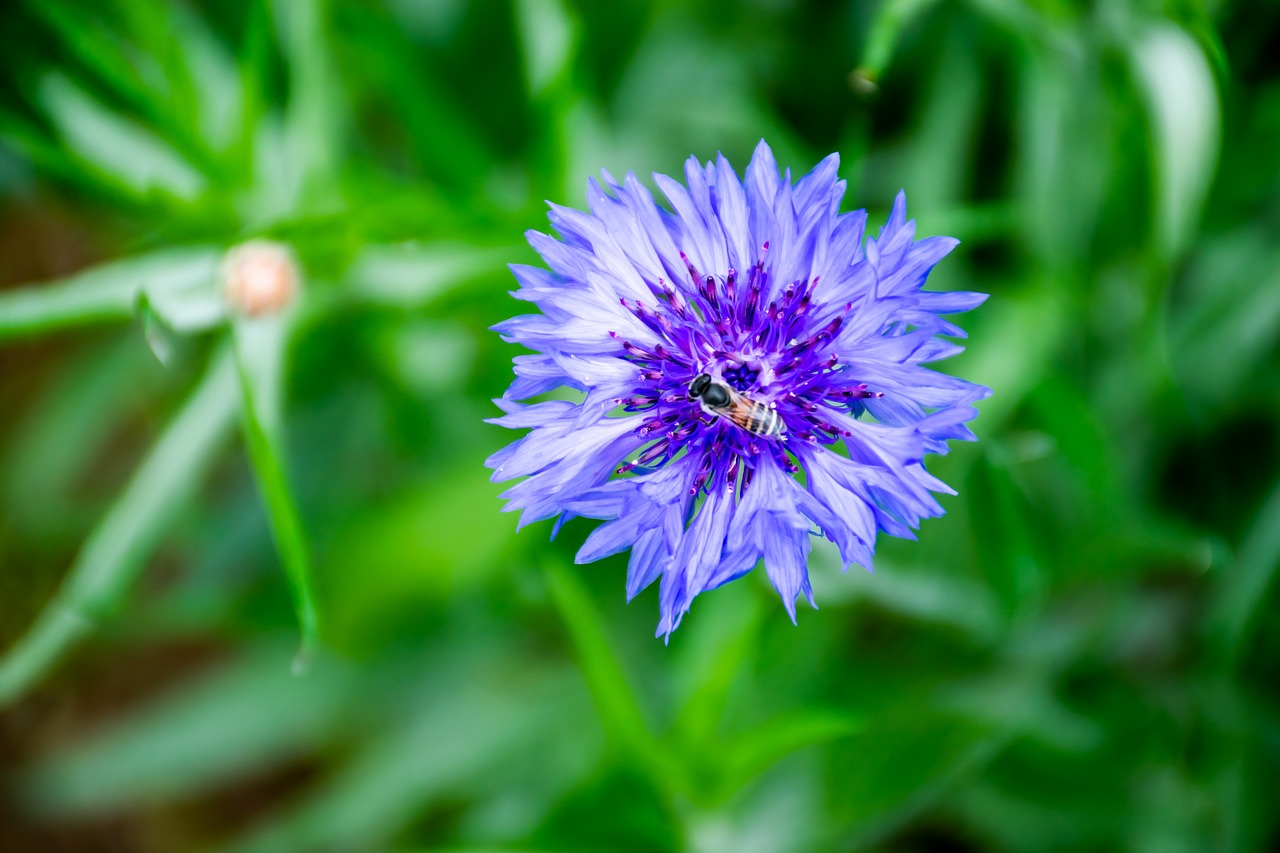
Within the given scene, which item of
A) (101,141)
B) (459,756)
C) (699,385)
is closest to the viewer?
(699,385)

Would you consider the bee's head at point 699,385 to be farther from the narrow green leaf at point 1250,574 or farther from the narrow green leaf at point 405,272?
the narrow green leaf at point 1250,574

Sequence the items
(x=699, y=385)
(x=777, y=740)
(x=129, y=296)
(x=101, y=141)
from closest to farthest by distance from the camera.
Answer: (x=699, y=385) < (x=777, y=740) < (x=129, y=296) < (x=101, y=141)

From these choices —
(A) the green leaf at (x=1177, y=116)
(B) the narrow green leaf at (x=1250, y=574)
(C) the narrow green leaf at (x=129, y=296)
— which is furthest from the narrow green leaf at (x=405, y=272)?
(B) the narrow green leaf at (x=1250, y=574)

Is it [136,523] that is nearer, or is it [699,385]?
[699,385]

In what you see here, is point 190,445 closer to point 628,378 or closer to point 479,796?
point 628,378

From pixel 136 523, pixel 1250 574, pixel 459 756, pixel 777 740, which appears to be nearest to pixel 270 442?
pixel 136 523

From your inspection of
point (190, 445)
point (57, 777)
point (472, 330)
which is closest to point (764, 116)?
point (472, 330)

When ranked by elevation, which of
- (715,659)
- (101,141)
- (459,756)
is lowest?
(715,659)

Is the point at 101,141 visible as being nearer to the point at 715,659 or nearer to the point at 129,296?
the point at 129,296
